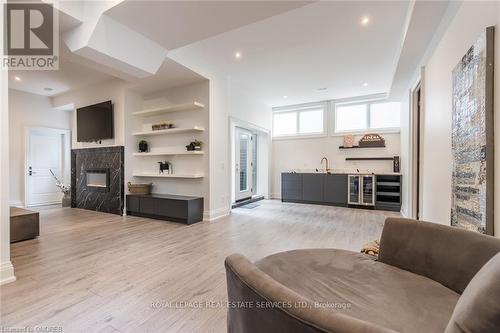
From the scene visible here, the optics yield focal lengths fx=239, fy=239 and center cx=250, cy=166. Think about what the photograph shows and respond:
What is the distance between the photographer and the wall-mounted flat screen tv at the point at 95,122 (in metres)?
5.34

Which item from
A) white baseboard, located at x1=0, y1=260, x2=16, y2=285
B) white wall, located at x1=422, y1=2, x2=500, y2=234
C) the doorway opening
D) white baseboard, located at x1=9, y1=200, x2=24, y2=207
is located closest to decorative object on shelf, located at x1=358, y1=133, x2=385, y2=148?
white wall, located at x1=422, y1=2, x2=500, y2=234

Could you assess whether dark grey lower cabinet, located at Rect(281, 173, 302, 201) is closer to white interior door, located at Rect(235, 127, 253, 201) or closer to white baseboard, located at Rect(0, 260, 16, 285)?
white interior door, located at Rect(235, 127, 253, 201)

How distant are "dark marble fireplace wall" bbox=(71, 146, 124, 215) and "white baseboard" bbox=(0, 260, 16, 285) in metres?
2.97

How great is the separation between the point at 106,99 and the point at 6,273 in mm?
4314

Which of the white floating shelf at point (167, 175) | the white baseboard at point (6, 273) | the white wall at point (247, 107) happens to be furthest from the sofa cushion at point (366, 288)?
the white wall at point (247, 107)

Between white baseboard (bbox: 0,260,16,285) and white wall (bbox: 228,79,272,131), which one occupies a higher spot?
white wall (bbox: 228,79,272,131)

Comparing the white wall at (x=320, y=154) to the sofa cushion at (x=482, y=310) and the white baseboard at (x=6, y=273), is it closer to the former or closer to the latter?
the sofa cushion at (x=482, y=310)

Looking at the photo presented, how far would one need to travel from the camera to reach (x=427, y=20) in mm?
2615

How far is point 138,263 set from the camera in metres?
2.60

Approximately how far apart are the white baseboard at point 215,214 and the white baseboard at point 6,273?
9.20 ft

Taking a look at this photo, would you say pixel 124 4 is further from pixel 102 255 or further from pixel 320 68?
pixel 320 68

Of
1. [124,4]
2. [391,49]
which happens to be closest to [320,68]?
[391,49]

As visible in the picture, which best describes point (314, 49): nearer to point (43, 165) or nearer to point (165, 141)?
point (165, 141)

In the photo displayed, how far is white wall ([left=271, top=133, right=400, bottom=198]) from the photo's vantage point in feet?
20.4
